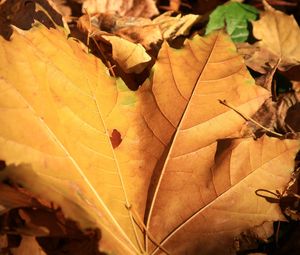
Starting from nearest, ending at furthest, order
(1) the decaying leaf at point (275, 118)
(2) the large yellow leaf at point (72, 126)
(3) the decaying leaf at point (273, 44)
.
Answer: (2) the large yellow leaf at point (72, 126) → (1) the decaying leaf at point (275, 118) → (3) the decaying leaf at point (273, 44)

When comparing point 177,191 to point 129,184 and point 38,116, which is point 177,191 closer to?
point 129,184

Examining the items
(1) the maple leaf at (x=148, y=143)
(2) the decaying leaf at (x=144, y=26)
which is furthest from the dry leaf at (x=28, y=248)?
(2) the decaying leaf at (x=144, y=26)

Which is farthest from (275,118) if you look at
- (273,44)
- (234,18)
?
(234,18)

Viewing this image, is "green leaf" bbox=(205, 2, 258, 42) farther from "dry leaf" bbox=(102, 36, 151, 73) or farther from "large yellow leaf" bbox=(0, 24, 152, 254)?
"large yellow leaf" bbox=(0, 24, 152, 254)

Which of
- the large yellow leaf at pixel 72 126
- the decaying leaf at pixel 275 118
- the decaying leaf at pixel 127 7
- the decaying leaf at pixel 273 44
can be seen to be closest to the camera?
the large yellow leaf at pixel 72 126

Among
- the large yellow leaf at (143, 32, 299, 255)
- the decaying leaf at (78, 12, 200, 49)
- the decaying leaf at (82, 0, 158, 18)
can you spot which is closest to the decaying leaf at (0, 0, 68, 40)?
the decaying leaf at (78, 12, 200, 49)

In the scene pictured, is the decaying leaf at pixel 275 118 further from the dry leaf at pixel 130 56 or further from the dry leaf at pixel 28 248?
the dry leaf at pixel 28 248

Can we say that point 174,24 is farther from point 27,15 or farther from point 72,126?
point 72,126
